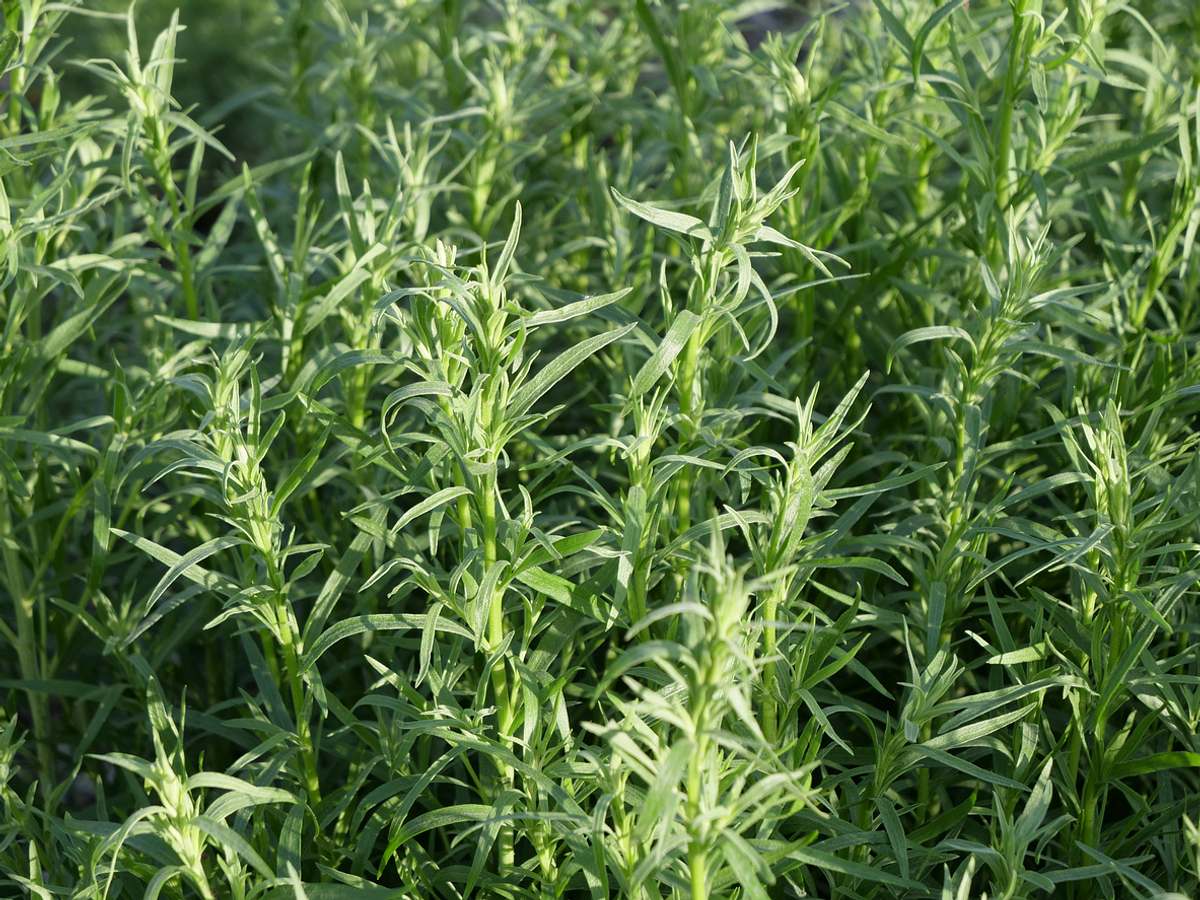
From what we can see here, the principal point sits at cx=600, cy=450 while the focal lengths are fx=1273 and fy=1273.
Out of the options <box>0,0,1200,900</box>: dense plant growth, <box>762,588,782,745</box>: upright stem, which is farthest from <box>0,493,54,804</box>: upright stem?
<box>762,588,782,745</box>: upright stem

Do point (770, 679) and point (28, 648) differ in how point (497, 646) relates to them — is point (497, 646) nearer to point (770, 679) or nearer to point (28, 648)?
point (770, 679)

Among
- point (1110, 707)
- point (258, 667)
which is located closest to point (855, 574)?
point (1110, 707)

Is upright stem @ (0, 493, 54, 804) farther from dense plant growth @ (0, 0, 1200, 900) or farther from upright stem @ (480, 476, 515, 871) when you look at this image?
upright stem @ (480, 476, 515, 871)

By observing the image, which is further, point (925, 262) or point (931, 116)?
point (931, 116)

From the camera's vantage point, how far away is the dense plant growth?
1.40m

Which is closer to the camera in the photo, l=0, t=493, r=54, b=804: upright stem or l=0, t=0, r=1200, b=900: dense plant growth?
l=0, t=0, r=1200, b=900: dense plant growth

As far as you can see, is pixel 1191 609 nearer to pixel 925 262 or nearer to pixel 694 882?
pixel 925 262

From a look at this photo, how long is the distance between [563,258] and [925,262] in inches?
28.0

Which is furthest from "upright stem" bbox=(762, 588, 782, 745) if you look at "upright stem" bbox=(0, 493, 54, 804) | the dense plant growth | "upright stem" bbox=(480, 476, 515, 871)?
"upright stem" bbox=(0, 493, 54, 804)

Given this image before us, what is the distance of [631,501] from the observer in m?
1.42

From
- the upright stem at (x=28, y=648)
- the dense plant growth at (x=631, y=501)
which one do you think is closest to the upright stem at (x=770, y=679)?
the dense plant growth at (x=631, y=501)

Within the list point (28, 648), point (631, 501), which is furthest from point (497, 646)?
point (28, 648)

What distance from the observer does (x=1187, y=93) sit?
1833 millimetres

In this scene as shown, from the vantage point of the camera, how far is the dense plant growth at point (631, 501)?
1396 mm
